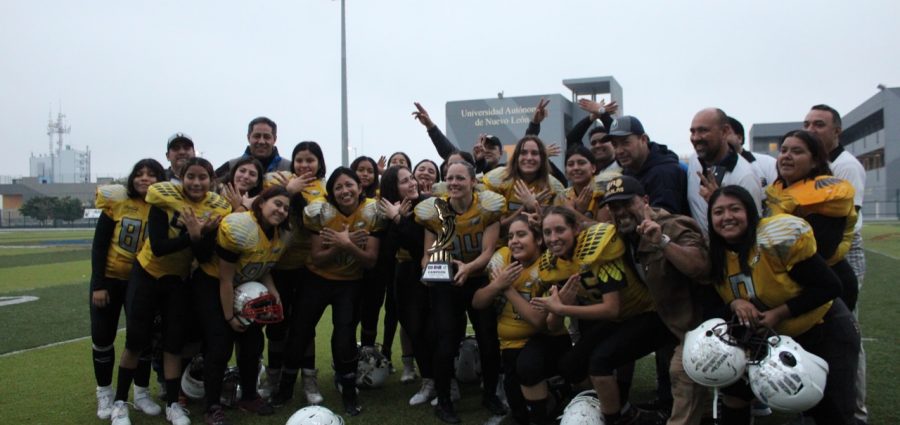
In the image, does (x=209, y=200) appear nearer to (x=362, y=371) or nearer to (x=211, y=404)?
(x=211, y=404)

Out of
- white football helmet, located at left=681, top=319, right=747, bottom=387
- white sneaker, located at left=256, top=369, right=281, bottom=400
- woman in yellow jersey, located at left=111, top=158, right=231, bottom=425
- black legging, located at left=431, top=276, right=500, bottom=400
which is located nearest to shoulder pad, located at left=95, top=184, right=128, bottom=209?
woman in yellow jersey, located at left=111, top=158, right=231, bottom=425

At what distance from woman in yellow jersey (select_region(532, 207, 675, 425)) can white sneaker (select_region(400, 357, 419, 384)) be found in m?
2.01

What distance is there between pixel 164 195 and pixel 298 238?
110 centimetres

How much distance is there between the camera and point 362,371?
5.92 metres

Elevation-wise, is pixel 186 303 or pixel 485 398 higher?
pixel 186 303

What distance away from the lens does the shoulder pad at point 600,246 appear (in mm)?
4168

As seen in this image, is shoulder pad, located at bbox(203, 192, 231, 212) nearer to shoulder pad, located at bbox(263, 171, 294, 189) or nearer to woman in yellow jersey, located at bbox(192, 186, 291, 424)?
woman in yellow jersey, located at bbox(192, 186, 291, 424)

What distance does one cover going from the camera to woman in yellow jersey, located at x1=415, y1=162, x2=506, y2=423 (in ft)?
16.6

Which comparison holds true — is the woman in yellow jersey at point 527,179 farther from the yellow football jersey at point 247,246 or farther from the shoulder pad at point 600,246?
the yellow football jersey at point 247,246

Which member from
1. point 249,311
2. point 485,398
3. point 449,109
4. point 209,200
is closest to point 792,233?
point 485,398

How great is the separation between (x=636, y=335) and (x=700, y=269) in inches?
26.6

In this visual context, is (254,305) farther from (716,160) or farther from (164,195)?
(716,160)

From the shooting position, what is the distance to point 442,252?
513 cm

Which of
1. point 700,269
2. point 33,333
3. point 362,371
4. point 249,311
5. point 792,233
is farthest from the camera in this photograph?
point 33,333
